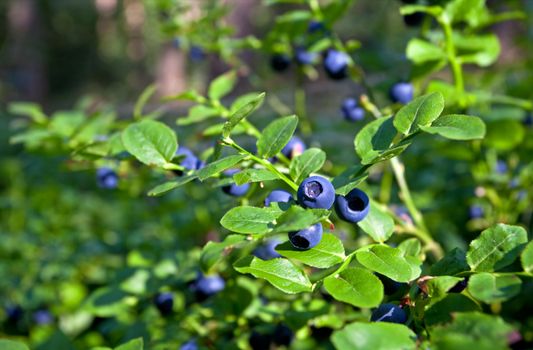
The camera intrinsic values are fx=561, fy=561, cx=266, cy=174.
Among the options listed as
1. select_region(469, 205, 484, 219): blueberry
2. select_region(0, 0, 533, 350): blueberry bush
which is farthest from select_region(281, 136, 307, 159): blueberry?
select_region(469, 205, 484, 219): blueberry

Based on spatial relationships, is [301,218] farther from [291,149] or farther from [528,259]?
[291,149]

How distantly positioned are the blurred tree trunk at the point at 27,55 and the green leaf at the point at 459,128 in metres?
11.0

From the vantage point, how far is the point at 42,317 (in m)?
1.79

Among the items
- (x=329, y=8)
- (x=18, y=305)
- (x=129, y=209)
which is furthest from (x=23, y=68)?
(x=329, y=8)

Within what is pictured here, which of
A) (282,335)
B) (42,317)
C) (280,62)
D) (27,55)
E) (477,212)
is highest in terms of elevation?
(280,62)

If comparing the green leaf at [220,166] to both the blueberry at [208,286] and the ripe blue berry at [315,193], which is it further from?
the blueberry at [208,286]

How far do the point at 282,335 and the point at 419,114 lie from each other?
533 millimetres

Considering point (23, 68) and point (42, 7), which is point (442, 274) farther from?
point (42, 7)

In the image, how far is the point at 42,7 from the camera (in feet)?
53.0

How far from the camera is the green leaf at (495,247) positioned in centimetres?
66

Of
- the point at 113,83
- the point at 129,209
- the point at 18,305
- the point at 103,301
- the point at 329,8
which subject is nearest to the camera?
the point at 103,301

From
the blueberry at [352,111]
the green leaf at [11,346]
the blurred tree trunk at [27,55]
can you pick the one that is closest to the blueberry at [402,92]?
the blueberry at [352,111]

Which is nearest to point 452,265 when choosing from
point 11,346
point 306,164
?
point 306,164

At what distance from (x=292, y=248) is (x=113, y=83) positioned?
17.1 m
